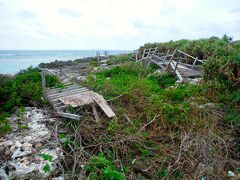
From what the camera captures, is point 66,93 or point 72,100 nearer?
point 72,100

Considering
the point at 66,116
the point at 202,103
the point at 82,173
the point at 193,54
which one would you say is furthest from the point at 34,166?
the point at 193,54

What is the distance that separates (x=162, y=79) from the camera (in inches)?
354

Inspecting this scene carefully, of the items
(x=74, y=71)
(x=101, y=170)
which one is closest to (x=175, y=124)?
(x=101, y=170)

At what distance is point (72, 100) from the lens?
18.1ft

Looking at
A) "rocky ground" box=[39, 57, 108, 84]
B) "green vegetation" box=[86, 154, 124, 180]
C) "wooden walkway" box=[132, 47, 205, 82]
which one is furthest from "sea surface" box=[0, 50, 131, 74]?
"green vegetation" box=[86, 154, 124, 180]

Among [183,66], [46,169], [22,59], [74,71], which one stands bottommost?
[22,59]

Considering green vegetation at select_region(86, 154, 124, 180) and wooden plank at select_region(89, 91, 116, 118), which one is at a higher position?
wooden plank at select_region(89, 91, 116, 118)

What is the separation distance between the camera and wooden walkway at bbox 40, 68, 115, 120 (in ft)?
16.5

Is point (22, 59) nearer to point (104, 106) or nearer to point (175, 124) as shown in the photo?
point (104, 106)

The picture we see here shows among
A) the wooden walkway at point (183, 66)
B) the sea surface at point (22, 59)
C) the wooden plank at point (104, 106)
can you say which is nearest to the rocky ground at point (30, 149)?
the wooden plank at point (104, 106)

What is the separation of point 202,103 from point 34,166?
4496 mm

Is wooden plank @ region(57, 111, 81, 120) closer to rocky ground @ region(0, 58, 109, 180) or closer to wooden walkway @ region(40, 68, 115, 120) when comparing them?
wooden walkway @ region(40, 68, 115, 120)

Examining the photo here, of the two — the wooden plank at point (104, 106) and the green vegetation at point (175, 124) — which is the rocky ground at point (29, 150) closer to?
the green vegetation at point (175, 124)

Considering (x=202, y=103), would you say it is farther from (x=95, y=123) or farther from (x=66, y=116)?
(x=66, y=116)
